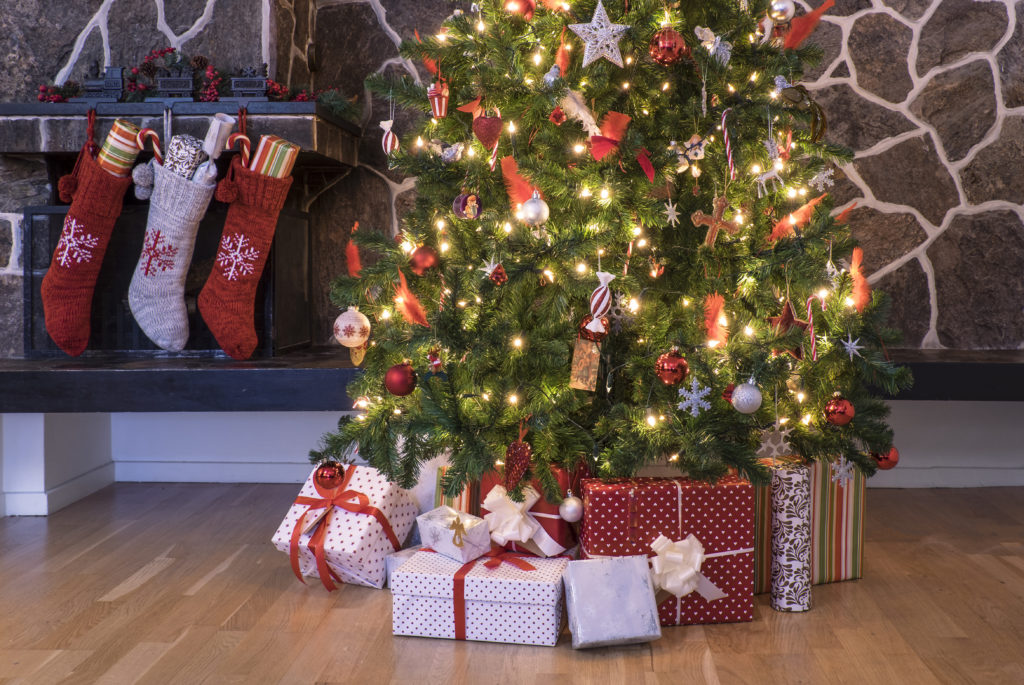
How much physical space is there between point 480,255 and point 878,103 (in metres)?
1.78

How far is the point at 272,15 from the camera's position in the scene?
280 centimetres

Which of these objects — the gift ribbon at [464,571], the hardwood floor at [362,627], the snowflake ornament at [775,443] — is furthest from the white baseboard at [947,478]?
the gift ribbon at [464,571]

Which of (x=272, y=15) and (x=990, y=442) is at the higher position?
(x=272, y=15)

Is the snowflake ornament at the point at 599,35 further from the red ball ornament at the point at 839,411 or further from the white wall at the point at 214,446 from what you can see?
the white wall at the point at 214,446

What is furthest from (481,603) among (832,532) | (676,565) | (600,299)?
(832,532)

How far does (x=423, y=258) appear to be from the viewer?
6.46 feet

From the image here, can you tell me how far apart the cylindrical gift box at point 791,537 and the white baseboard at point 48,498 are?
6.59 ft

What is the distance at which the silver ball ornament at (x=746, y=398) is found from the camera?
1777 millimetres

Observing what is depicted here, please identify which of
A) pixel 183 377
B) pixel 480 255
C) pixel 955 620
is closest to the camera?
pixel 955 620

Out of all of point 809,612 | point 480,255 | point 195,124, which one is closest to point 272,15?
point 195,124

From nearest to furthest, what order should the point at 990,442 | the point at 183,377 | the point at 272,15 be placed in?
the point at 183,377, the point at 272,15, the point at 990,442

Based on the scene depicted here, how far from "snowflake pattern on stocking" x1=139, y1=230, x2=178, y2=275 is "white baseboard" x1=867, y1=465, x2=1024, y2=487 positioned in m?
2.28

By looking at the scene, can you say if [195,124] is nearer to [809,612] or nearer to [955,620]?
[809,612]

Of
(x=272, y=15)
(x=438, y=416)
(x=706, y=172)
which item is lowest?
(x=438, y=416)
